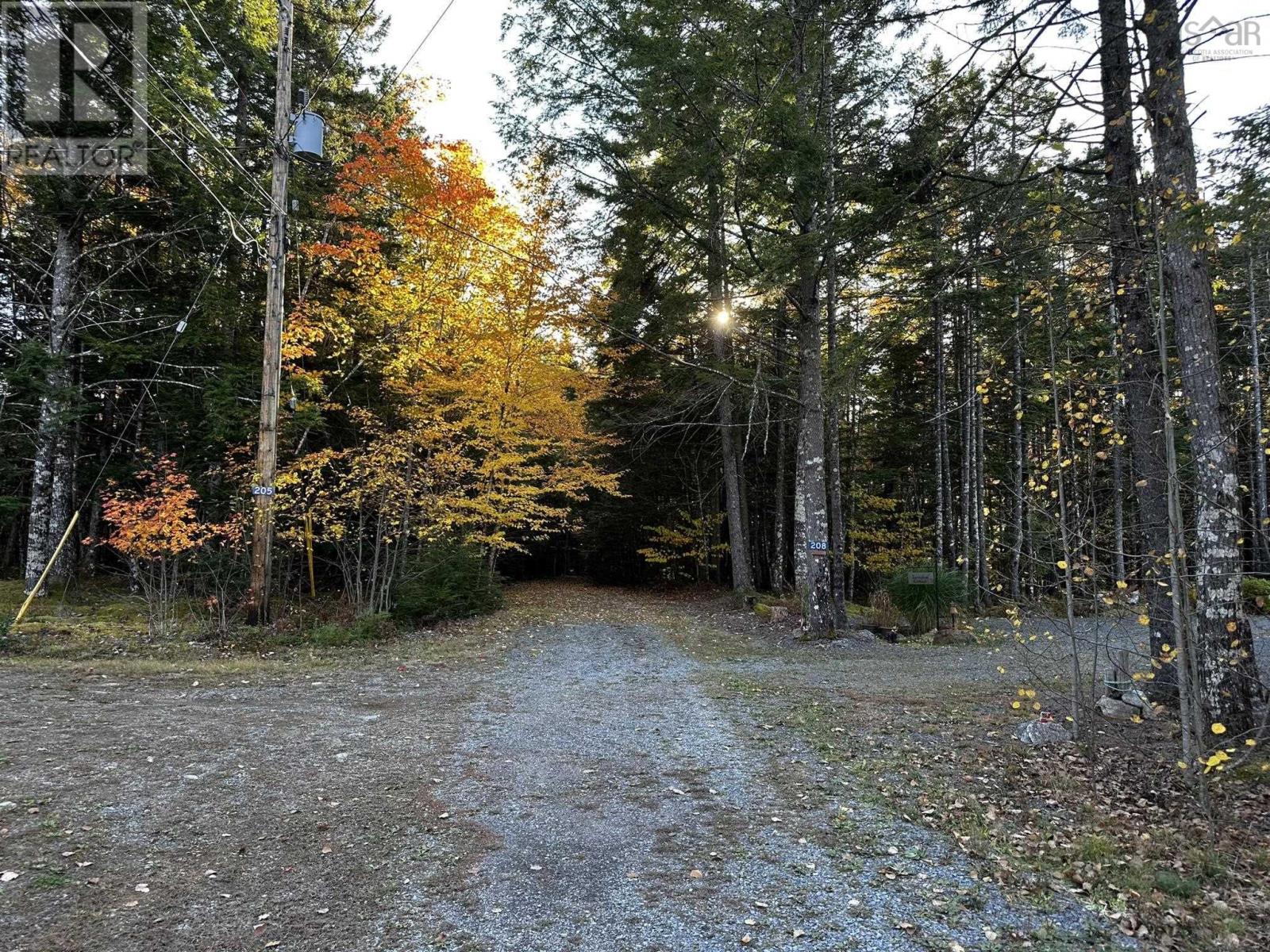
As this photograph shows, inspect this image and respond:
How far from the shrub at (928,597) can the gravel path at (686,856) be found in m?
7.58

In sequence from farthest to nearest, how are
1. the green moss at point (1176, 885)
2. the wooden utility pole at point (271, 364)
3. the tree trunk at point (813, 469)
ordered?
the tree trunk at point (813, 469) < the wooden utility pole at point (271, 364) < the green moss at point (1176, 885)

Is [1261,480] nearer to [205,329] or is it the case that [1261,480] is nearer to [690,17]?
[690,17]

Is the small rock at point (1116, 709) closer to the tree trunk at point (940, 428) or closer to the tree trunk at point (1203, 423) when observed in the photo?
the tree trunk at point (1203, 423)

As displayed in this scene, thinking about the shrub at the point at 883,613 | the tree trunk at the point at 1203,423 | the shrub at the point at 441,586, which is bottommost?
the shrub at the point at 883,613

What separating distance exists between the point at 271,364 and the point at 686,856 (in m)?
8.68

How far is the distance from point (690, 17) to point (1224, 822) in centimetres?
1111

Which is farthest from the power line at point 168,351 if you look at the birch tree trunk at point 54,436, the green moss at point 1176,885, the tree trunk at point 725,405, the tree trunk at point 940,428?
the tree trunk at point 940,428

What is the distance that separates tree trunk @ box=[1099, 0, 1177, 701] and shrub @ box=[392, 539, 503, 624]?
9.67m

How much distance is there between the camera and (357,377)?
45.6ft

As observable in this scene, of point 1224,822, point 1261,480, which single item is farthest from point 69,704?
point 1261,480

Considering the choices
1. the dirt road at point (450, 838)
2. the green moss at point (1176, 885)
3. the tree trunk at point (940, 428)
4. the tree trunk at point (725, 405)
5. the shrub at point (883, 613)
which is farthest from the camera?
the tree trunk at point (940, 428)

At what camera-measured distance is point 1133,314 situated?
5.68m

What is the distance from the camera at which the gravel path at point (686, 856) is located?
272 centimetres

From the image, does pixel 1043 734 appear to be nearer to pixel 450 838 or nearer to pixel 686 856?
pixel 686 856
